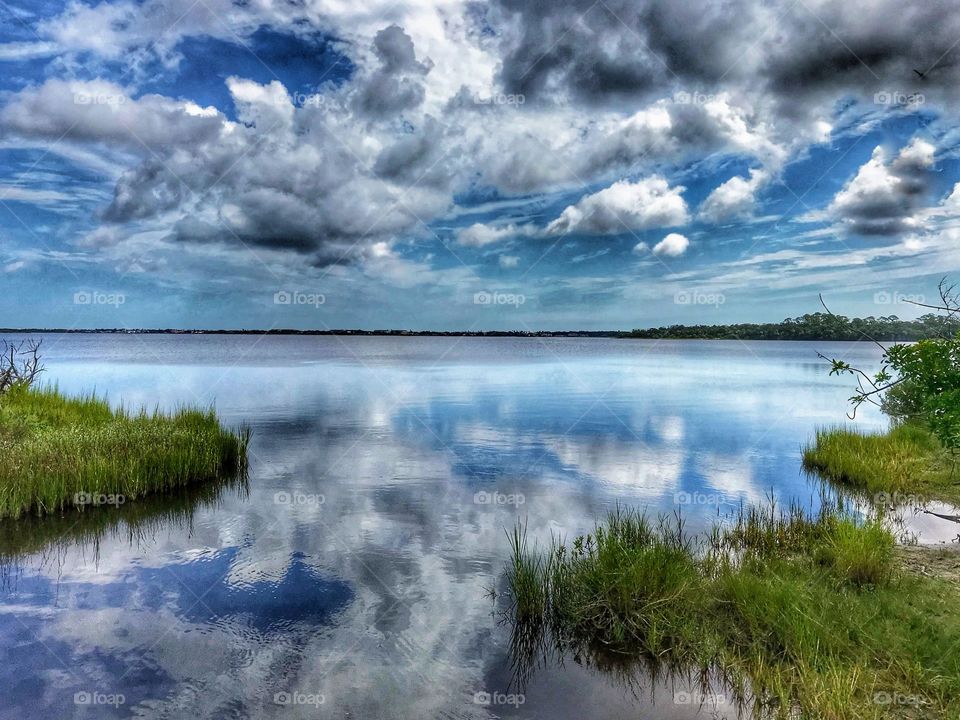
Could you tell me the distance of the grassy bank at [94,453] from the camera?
14.4 m

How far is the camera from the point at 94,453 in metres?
15.8

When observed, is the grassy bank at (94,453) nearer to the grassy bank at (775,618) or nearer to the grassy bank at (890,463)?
the grassy bank at (775,618)

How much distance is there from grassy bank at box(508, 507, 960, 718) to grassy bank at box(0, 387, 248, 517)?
10.8m

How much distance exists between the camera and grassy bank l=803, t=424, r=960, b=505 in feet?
55.5

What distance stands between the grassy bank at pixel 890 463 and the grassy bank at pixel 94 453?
61.1 ft

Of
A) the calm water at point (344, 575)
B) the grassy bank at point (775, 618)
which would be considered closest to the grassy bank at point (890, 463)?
the calm water at point (344, 575)

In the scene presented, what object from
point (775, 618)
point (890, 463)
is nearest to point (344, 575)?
point (775, 618)

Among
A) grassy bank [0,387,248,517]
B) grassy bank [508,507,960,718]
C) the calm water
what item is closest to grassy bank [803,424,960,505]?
the calm water

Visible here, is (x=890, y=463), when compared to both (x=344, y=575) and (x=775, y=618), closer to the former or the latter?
(x=775, y=618)

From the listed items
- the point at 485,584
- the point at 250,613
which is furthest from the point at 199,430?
the point at 485,584

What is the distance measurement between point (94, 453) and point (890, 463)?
864 inches

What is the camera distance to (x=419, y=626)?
9188 millimetres

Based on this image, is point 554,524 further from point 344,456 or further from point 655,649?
point 344,456

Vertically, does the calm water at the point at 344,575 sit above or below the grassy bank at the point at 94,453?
below
